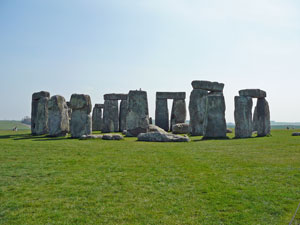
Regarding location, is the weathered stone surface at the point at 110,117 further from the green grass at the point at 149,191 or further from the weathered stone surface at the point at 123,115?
the green grass at the point at 149,191

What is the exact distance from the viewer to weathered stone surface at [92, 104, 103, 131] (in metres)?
26.4

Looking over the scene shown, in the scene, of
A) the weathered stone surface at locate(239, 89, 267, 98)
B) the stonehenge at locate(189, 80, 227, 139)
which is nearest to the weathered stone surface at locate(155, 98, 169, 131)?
the stonehenge at locate(189, 80, 227, 139)

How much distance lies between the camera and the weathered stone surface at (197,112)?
17.4 m

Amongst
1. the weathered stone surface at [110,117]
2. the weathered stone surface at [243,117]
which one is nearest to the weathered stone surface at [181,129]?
the weathered stone surface at [243,117]

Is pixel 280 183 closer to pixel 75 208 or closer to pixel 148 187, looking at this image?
pixel 148 187

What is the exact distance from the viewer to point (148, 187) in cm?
450

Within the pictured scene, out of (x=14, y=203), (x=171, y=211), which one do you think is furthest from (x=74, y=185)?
(x=171, y=211)

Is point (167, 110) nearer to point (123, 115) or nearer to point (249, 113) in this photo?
point (123, 115)

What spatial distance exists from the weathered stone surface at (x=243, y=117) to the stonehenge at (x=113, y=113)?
426 inches

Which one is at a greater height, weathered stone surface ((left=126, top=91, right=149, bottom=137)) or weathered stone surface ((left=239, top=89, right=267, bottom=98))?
weathered stone surface ((left=239, top=89, right=267, bottom=98))

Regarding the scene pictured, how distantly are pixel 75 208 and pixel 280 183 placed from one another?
3371 millimetres

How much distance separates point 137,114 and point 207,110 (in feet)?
13.4

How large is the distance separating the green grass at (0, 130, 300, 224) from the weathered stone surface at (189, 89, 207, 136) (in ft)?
34.8

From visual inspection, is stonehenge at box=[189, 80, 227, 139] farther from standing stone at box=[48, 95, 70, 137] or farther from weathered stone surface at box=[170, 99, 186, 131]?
standing stone at box=[48, 95, 70, 137]
